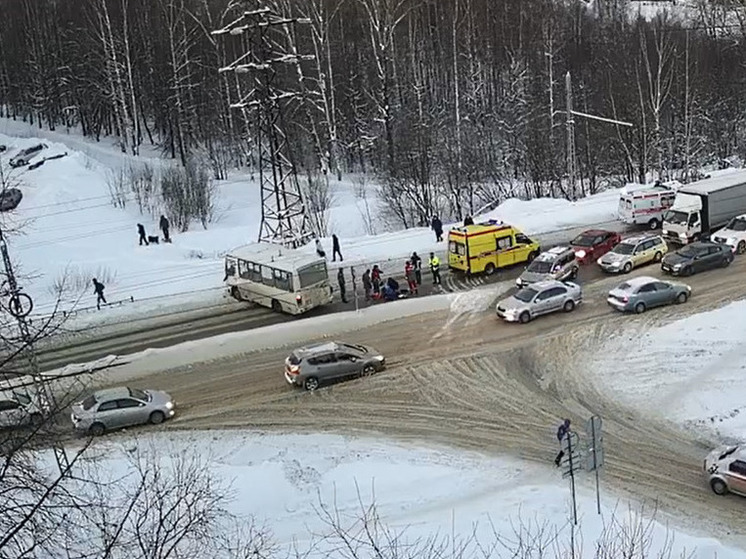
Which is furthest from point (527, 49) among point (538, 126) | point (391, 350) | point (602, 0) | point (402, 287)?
point (391, 350)

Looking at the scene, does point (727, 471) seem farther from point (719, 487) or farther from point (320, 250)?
point (320, 250)

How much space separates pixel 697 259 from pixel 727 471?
1488 centimetres

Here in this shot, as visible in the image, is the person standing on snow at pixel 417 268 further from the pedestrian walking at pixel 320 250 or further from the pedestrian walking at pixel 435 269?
the pedestrian walking at pixel 320 250

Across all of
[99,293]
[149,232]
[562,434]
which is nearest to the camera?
[562,434]

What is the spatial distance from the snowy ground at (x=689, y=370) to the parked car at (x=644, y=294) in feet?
4.52

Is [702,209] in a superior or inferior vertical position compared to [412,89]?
inferior

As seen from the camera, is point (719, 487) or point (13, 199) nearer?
point (719, 487)

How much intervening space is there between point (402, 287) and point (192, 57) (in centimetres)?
4208

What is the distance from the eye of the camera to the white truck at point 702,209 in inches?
1436

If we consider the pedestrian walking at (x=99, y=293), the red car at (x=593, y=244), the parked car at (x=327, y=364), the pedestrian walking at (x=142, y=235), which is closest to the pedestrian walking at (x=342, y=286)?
the parked car at (x=327, y=364)

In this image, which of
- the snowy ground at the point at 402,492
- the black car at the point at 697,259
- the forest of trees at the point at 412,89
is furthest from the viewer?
the forest of trees at the point at 412,89

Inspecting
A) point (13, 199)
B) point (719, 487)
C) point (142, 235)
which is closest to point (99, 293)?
point (142, 235)

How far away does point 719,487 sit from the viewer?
755 inches

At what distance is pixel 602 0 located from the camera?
3698 inches
